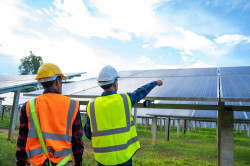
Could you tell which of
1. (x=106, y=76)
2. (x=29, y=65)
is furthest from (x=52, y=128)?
(x=29, y=65)

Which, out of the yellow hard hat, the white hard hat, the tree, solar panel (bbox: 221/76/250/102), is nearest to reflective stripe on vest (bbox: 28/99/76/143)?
the yellow hard hat

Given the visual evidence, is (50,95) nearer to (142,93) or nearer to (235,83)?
(142,93)

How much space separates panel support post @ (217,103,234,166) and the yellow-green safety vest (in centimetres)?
313

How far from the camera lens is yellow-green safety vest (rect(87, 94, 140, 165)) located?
9.91ft

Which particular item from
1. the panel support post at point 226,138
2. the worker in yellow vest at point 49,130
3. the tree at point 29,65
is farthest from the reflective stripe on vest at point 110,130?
the tree at point 29,65

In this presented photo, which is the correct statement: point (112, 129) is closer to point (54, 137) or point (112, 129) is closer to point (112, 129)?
point (112, 129)

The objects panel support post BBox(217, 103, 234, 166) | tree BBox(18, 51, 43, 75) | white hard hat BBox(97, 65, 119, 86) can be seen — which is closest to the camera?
white hard hat BBox(97, 65, 119, 86)

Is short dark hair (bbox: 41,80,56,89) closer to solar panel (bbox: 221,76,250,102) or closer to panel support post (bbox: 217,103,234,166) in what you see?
solar panel (bbox: 221,76,250,102)

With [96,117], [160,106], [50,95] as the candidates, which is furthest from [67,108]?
[160,106]

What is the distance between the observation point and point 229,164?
514 centimetres

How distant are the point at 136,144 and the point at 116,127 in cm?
49

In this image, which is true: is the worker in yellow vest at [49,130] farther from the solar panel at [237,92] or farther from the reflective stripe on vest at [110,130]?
the solar panel at [237,92]

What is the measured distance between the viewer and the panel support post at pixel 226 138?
5148mm

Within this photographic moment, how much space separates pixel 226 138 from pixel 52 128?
437cm
